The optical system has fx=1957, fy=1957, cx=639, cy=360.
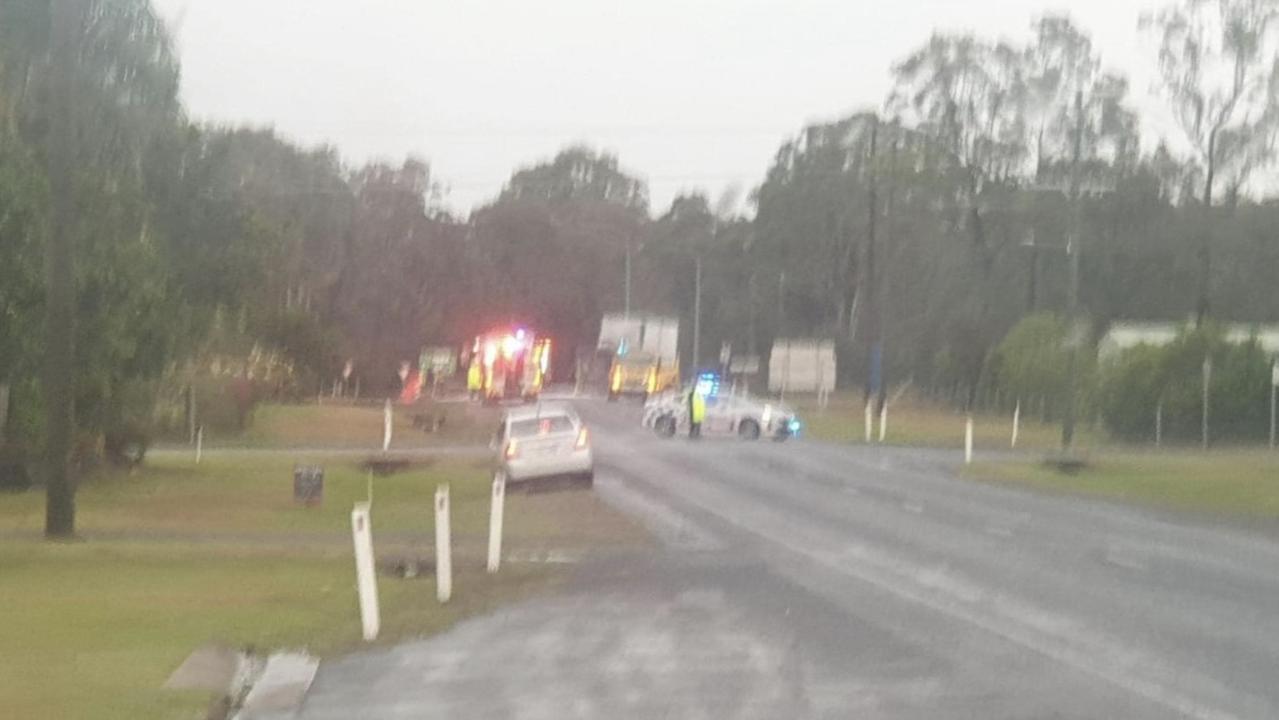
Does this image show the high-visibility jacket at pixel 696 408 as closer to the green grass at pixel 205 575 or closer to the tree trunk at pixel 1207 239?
the green grass at pixel 205 575

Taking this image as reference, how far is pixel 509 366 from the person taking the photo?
251 ft

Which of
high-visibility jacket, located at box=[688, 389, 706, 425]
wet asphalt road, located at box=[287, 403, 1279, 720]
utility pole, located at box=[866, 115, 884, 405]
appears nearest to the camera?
wet asphalt road, located at box=[287, 403, 1279, 720]

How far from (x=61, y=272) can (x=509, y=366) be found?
173 ft

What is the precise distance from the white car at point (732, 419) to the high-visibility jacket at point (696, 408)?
1.73 ft

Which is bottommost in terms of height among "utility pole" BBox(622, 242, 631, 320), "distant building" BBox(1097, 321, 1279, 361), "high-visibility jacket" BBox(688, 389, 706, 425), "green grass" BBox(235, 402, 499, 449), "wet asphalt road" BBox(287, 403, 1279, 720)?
"green grass" BBox(235, 402, 499, 449)

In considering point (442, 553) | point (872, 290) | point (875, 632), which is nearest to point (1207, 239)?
point (872, 290)

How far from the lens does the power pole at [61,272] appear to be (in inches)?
928

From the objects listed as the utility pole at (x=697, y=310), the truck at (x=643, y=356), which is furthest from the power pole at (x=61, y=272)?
the utility pole at (x=697, y=310)

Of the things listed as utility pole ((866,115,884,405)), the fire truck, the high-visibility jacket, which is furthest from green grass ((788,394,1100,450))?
the fire truck

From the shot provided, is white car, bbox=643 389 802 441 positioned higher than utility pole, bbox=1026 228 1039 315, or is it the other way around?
utility pole, bbox=1026 228 1039 315

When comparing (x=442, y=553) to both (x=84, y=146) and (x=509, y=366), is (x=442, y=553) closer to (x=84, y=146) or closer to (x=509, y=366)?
(x=84, y=146)

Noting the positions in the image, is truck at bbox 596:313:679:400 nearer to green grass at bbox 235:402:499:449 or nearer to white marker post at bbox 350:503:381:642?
green grass at bbox 235:402:499:449

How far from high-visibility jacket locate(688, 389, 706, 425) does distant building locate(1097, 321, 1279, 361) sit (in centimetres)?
1386

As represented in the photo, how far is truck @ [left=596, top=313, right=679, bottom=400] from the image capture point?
84062 mm
